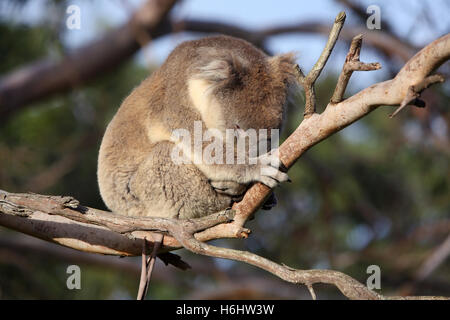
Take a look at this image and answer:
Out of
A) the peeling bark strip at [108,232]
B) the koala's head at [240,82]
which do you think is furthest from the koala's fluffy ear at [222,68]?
the peeling bark strip at [108,232]

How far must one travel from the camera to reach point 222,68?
3467 mm

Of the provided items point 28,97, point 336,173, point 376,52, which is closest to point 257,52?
point 376,52

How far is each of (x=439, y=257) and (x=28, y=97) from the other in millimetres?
6428

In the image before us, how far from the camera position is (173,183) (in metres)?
3.63

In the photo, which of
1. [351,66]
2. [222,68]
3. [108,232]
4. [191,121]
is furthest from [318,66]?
[108,232]

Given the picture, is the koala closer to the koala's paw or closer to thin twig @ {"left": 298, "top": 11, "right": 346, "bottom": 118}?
the koala's paw

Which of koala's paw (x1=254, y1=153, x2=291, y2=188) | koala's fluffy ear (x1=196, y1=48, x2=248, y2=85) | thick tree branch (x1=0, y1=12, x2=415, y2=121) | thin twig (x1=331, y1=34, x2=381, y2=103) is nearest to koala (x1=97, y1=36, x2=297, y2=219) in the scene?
koala's fluffy ear (x1=196, y1=48, x2=248, y2=85)

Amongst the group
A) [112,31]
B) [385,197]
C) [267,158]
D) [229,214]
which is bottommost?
[229,214]

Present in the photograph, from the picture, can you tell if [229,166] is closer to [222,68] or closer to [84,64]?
[222,68]

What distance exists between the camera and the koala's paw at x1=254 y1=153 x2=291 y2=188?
2932 millimetres

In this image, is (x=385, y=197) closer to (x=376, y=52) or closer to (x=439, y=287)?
(x=439, y=287)

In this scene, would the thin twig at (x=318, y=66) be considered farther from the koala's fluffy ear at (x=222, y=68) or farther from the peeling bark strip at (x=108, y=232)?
the koala's fluffy ear at (x=222, y=68)

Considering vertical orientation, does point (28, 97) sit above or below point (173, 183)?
above

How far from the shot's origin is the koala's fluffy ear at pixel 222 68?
346 centimetres
